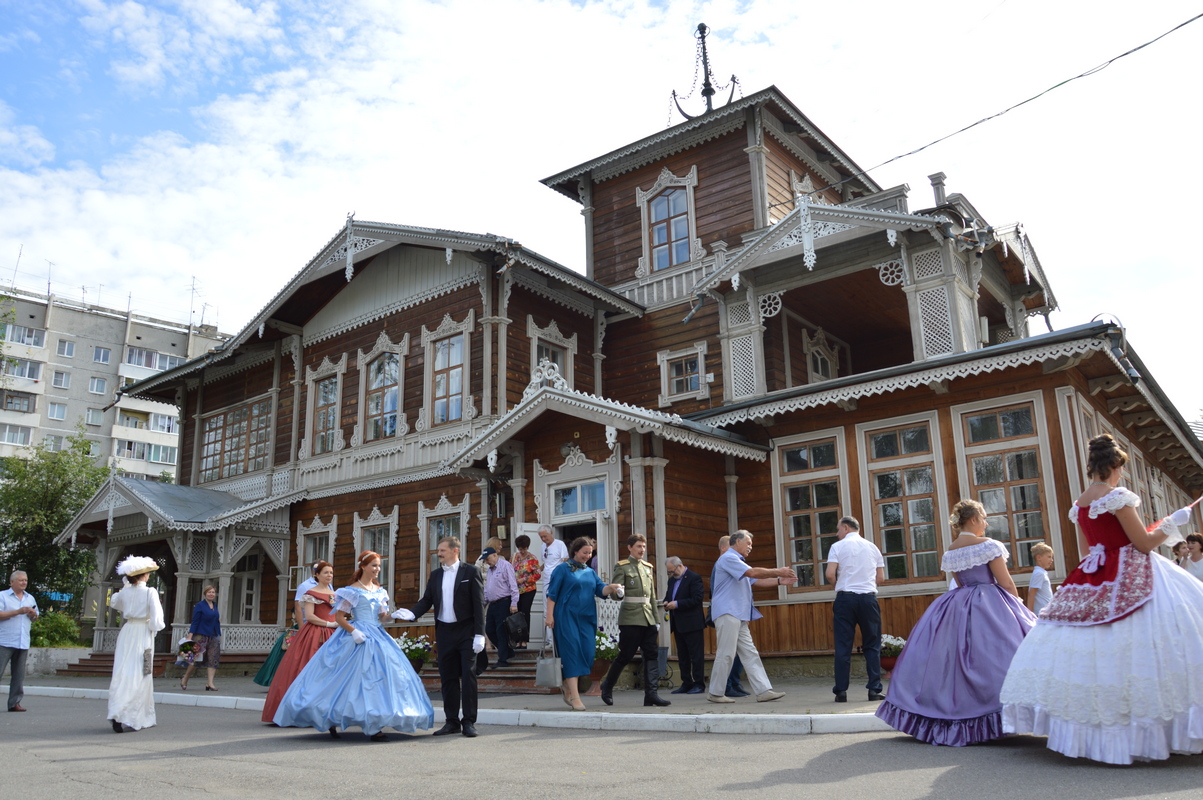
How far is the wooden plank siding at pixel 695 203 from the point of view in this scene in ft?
60.2

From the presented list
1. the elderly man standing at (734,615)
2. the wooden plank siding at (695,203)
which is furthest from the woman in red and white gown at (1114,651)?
the wooden plank siding at (695,203)

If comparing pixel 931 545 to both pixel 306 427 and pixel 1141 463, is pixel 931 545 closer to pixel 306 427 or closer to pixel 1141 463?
pixel 1141 463

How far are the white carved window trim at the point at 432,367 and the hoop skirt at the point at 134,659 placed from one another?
8360 millimetres

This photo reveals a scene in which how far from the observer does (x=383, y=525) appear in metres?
18.5

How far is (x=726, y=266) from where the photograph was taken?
15.4 meters

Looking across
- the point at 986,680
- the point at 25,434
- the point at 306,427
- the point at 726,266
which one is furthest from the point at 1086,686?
the point at 25,434

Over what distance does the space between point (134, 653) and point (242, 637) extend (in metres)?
11.1

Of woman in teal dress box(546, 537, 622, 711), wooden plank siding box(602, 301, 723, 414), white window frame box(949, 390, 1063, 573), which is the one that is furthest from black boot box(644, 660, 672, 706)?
wooden plank siding box(602, 301, 723, 414)

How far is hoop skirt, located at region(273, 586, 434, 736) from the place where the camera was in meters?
7.39

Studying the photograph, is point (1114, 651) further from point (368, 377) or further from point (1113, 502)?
point (368, 377)

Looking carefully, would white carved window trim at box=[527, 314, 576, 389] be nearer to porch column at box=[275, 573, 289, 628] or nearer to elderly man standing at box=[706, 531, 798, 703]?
porch column at box=[275, 573, 289, 628]

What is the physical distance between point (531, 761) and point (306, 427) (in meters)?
15.8

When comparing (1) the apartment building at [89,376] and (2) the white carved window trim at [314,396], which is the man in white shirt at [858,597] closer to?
(2) the white carved window trim at [314,396]

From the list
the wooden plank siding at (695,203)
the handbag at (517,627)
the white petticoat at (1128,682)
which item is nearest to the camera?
the white petticoat at (1128,682)
